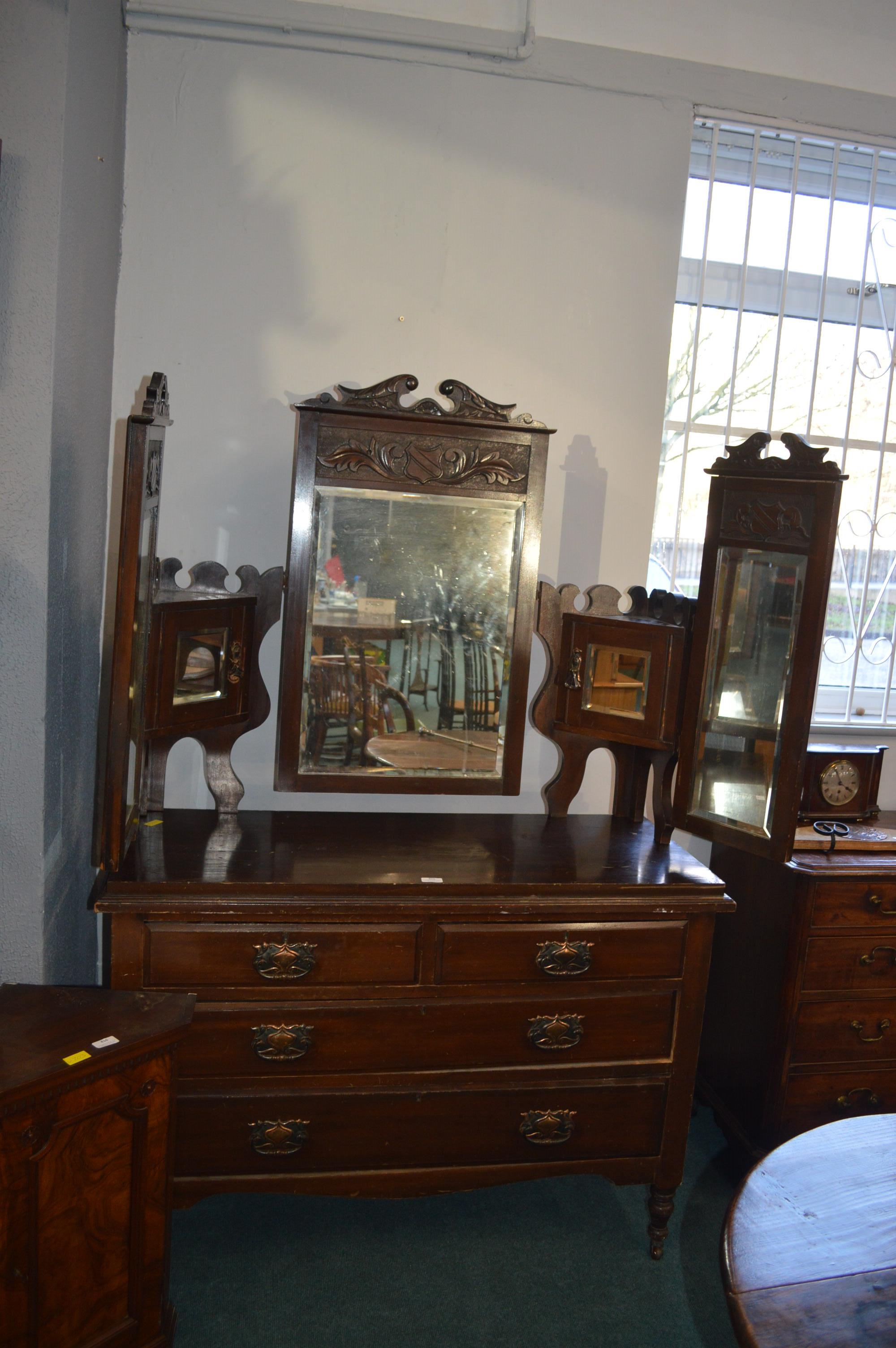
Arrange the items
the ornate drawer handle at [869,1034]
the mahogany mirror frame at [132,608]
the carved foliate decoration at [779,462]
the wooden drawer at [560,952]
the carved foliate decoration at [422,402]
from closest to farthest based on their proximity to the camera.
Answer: the mahogany mirror frame at [132,608] < the wooden drawer at [560,952] < the carved foliate decoration at [779,462] < the carved foliate decoration at [422,402] < the ornate drawer handle at [869,1034]

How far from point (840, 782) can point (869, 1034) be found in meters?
0.73

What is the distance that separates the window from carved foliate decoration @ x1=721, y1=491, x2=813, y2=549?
1.70 feet

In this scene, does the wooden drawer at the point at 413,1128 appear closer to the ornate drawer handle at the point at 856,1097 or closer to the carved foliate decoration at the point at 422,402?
the ornate drawer handle at the point at 856,1097

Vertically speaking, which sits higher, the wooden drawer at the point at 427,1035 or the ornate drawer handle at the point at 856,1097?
the wooden drawer at the point at 427,1035

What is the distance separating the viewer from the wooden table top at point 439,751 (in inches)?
108

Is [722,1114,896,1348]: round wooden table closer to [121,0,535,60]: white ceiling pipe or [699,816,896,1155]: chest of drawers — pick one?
[699,816,896,1155]: chest of drawers

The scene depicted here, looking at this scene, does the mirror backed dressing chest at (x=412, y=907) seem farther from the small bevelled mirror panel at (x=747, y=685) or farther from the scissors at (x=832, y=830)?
the scissors at (x=832, y=830)

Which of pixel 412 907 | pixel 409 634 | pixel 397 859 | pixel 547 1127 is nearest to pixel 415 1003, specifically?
pixel 412 907

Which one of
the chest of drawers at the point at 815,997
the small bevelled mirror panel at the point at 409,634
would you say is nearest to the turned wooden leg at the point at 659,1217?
A: the chest of drawers at the point at 815,997

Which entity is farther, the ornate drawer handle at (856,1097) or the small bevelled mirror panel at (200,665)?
the ornate drawer handle at (856,1097)

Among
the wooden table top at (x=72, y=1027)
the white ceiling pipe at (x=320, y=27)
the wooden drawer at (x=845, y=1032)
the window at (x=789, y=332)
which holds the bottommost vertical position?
the wooden drawer at (x=845, y=1032)

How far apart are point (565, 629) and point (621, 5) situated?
1815mm

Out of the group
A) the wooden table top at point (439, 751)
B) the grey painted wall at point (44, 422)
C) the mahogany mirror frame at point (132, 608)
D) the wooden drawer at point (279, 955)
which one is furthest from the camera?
the wooden table top at point (439, 751)

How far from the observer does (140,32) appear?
2635 mm
